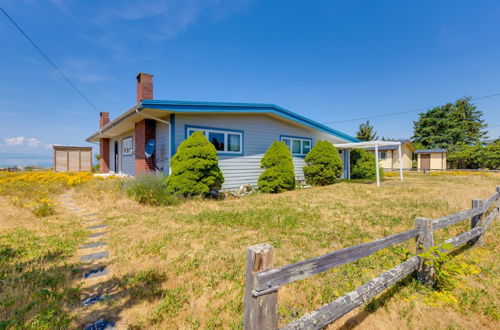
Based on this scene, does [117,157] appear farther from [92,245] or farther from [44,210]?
[92,245]

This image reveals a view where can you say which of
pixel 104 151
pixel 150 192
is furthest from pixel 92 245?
pixel 104 151

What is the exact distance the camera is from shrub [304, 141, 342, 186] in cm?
1281

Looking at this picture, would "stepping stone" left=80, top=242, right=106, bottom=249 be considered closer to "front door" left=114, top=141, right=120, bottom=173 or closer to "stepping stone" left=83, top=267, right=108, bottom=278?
"stepping stone" left=83, top=267, right=108, bottom=278

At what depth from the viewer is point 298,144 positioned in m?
13.8

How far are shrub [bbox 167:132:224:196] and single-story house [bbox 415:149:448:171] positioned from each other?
106 feet

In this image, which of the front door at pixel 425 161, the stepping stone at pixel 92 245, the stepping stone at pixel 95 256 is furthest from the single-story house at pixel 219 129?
the front door at pixel 425 161

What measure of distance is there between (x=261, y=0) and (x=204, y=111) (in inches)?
263

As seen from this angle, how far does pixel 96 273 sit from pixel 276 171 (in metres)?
8.29

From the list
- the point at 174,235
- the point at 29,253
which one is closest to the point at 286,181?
the point at 174,235

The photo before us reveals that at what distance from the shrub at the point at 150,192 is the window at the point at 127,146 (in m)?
5.62

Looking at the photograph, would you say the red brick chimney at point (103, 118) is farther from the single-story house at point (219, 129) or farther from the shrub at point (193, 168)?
the shrub at point (193, 168)

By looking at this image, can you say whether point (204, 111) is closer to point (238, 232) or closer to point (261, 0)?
point (238, 232)

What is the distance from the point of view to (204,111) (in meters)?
9.03

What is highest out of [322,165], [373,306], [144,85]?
[144,85]
